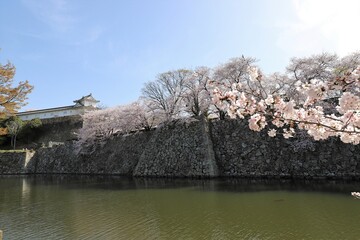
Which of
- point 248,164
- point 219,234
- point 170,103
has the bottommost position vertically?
point 219,234

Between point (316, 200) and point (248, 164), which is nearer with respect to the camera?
point (316, 200)

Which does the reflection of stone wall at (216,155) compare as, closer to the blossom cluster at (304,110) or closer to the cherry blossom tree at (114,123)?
the cherry blossom tree at (114,123)

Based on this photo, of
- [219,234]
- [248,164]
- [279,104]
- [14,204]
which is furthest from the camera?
[248,164]

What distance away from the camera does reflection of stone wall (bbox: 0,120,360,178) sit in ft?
48.0

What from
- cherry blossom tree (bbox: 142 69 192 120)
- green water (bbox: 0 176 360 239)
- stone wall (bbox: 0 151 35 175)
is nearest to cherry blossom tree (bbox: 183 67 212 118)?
cherry blossom tree (bbox: 142 69 192 120)

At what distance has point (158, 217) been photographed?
823cm

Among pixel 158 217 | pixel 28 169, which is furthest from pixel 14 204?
pixel 28 169

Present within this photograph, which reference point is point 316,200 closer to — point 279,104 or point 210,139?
point 279,104

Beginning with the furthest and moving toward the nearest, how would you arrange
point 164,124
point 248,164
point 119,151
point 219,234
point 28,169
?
point 28,169
point 119,151
point 164,124
point 248,164
point 219,234

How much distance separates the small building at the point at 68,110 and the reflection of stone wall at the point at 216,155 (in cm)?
1421

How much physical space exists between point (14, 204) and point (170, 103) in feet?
44.6

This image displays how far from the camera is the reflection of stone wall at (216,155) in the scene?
14.6 m

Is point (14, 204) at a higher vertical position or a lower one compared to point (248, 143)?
lower

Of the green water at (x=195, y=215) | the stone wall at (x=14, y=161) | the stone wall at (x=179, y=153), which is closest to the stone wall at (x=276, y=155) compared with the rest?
the stone wall at (x=179, y=153)
